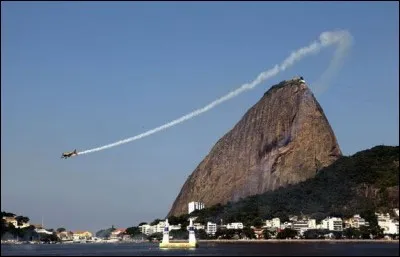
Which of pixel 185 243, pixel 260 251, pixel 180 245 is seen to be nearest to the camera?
pixel 260 251

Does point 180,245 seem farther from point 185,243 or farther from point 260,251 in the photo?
point 260,251

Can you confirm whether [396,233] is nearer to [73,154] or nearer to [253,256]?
[253,256]

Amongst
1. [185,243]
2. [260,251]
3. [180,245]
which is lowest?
[260,251]

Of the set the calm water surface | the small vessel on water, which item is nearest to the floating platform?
the small vessel on water

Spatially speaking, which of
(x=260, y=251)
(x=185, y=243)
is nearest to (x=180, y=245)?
(x=185, y=243)

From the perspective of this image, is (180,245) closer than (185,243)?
Yes

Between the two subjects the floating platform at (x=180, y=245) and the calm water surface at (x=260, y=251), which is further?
the floating platform at (x=180, y=245)

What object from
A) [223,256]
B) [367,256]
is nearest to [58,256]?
[223,256]

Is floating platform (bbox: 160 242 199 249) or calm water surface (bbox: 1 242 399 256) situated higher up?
floating platform (bbox: 160 242 199 249)

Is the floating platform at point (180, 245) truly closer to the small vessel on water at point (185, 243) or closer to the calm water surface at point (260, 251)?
the small vessel on water at point (185, 243)

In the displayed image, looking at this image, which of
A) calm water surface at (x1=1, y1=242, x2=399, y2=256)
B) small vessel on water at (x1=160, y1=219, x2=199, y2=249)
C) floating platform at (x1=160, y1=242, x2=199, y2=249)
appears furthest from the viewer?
floating platform at (x1=160, y1=242, x2=199, y2=249)

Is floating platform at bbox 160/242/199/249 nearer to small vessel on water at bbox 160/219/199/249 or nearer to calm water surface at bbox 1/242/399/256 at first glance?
small vessel on water at bbox 160/219/199/249

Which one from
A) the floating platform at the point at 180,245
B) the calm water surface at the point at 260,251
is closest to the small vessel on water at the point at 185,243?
the floating platform at the point at 180,245
